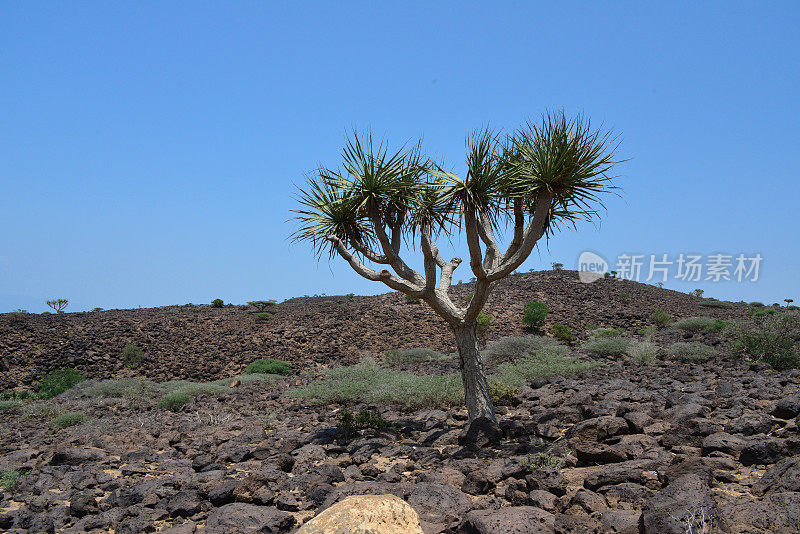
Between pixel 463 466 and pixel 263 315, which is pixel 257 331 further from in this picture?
pixel 463 466

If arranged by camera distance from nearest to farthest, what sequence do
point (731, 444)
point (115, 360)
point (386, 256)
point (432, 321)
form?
point (731, 444)
point (386, 256)
point (115, 360)
point (432, 321)

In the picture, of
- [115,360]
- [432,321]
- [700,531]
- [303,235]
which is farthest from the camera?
[432,321]

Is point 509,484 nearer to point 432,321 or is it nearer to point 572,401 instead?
point 572,401

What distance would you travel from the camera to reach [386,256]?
11156 mm

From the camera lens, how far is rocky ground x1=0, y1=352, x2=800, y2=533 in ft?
16.9

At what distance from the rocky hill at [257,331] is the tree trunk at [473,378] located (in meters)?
13.6

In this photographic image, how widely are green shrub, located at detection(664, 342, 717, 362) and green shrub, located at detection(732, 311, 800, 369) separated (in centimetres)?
70

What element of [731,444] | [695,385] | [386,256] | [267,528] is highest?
[386,256]

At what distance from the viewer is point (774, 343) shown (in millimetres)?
15477

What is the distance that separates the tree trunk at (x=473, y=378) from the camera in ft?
32.3

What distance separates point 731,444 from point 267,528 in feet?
18.0

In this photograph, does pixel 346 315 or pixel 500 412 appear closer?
pixel 500 412

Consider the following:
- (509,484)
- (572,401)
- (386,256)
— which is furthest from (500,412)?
(509,484)

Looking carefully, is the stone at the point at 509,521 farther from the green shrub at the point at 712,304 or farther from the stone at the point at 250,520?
the green shrub at the point at 712,304
